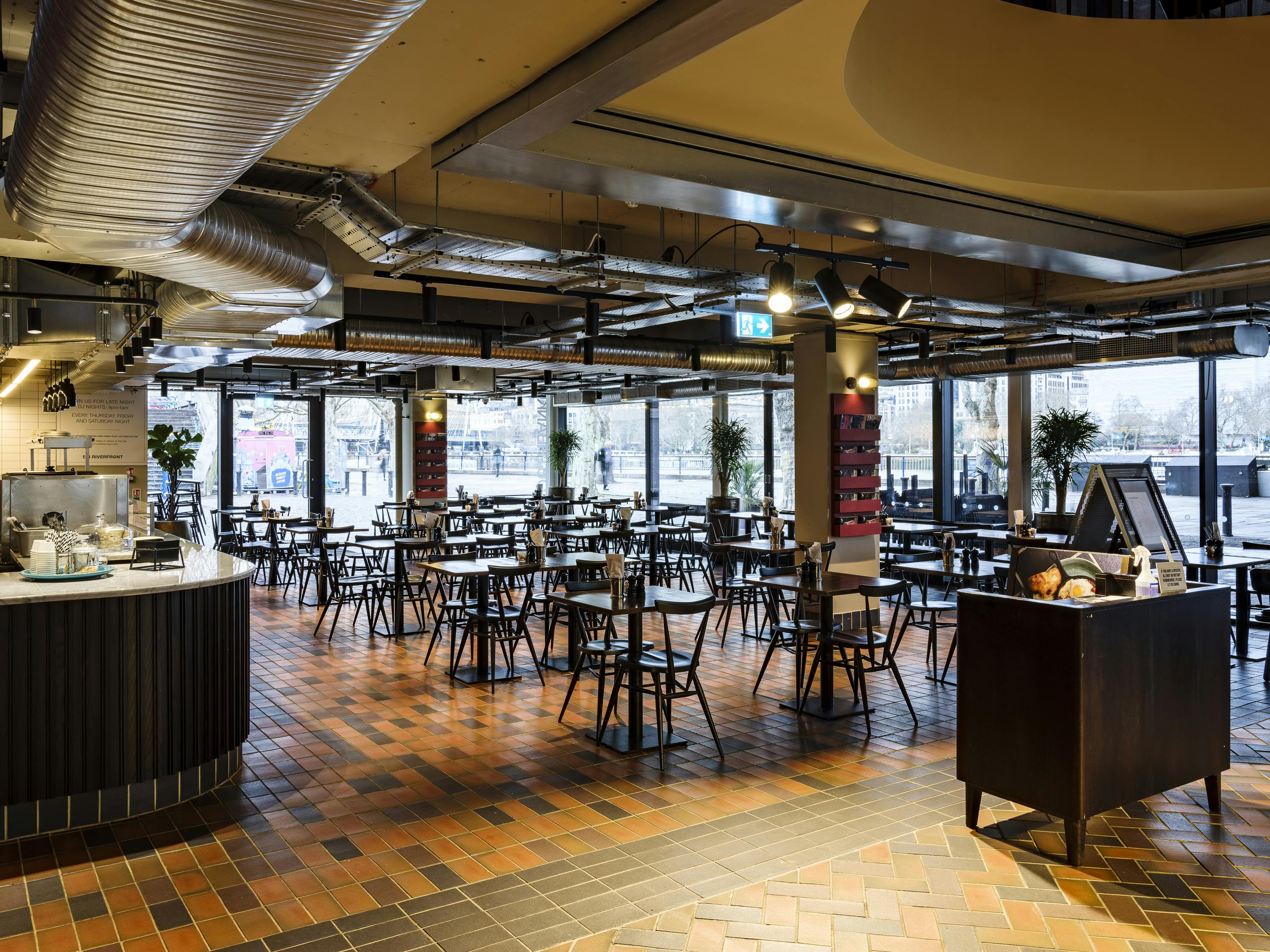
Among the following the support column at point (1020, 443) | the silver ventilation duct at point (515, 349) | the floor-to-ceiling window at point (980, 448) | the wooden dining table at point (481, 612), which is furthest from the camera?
the floor-to-ceiling window at point (980, 448)

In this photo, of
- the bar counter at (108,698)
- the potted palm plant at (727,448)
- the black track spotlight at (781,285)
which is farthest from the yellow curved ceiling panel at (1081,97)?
the potted palm plant at (727,448)

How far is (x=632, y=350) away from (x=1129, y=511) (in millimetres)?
6116

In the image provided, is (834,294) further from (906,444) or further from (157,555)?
(906,444)

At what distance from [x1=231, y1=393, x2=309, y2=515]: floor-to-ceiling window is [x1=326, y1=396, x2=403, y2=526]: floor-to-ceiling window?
0.41 meters

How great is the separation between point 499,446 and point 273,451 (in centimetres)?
447

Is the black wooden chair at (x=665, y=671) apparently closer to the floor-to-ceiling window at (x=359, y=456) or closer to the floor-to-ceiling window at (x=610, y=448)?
the floor-to-ceiling window at (x=610, y=448)

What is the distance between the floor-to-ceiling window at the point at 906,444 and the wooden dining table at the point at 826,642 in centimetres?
646

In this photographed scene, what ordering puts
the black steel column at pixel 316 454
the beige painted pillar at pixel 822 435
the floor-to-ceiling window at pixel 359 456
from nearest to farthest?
1. the beige painted pillar at pixel 822 435
2. the black steel column at pixel 316 454
3. the floor-to-ceiling window at pixel 359 456

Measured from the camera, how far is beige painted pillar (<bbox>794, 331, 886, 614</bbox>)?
28.3 ft

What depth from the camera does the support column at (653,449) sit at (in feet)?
53.0

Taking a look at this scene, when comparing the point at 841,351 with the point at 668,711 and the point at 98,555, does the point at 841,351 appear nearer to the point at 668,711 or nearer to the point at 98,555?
the point at 668,711

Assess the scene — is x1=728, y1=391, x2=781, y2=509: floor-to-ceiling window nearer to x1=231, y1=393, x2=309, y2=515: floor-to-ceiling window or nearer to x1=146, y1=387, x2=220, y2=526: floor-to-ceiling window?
x1=231, y1=393, x2=309, y2=515: floor-to-ceiling window

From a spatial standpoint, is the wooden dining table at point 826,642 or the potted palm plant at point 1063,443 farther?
the potted palm plant at point 1063,443

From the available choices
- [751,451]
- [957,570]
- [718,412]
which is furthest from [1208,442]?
[718,412]
